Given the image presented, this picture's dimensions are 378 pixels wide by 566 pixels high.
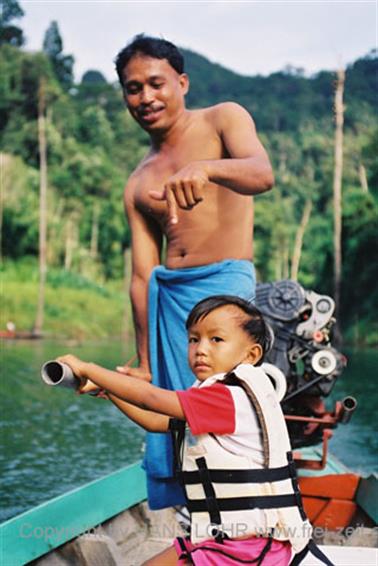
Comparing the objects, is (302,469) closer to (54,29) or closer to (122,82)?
(122,82)

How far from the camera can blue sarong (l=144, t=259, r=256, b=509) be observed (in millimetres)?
1791

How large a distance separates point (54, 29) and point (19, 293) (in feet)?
45.0

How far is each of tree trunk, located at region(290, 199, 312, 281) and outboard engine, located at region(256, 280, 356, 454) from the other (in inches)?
763

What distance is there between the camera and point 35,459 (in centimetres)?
464

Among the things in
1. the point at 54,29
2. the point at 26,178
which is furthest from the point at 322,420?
the point at 54,29

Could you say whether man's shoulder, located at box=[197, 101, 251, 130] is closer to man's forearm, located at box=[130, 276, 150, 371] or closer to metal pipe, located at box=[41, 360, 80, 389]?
man's forearm, located at box=[130, 276, 150, 371]

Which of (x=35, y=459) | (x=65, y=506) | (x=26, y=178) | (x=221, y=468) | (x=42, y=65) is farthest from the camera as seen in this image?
(x=42, y=65)

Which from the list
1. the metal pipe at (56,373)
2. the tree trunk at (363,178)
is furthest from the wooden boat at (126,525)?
the tree trunk at (363,178)

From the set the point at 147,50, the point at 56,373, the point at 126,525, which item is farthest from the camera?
the point at 126,525

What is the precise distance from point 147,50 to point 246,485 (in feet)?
3.27

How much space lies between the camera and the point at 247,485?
114 cm

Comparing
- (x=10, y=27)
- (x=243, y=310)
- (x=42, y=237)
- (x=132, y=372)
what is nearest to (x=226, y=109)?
(x=132, y=372)

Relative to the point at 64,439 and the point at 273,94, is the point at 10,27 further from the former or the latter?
the point at 64,439

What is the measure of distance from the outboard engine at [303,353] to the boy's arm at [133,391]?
1.48 metres
